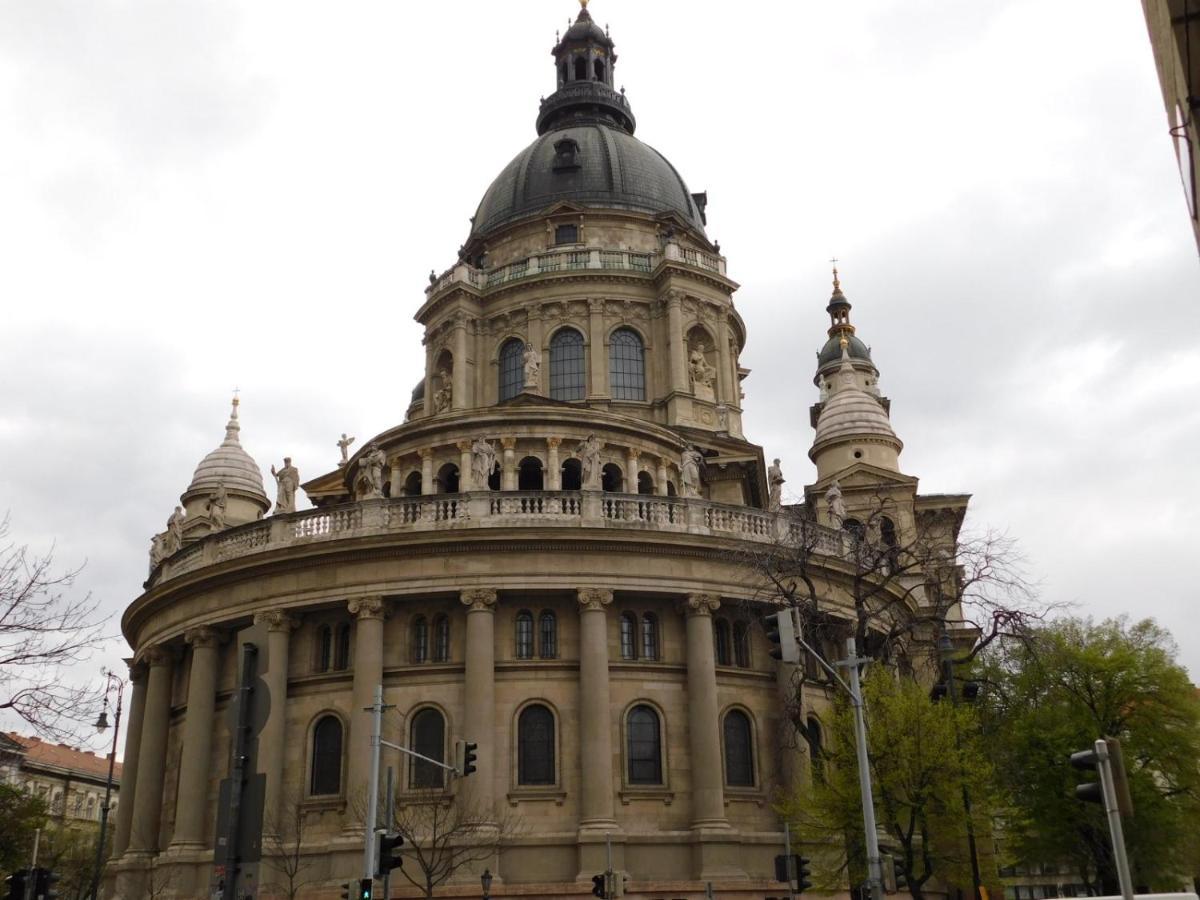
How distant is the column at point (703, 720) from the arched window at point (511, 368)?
78.8ft

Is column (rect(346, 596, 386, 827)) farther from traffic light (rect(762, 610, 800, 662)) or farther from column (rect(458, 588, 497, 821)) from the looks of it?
traffic light (rect(762, 610, 800, 662))

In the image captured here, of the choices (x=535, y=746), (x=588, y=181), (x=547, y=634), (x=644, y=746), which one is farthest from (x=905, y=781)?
(x=588, y=181)

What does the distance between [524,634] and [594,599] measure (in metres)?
2.66

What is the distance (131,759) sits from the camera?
42375mm

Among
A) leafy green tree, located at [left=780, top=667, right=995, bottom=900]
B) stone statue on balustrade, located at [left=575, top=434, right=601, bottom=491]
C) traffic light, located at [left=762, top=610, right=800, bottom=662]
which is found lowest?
leafy green tree, located at [left=780, top=667, right=995, bottom=900]

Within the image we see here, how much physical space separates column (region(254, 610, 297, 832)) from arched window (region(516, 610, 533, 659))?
709cm

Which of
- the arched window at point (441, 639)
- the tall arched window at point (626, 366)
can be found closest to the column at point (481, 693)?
the arched window at point (441, 639)

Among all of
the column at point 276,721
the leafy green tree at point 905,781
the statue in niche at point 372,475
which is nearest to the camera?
the leafy green tree at point 905,781

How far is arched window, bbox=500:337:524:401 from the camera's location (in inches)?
2291

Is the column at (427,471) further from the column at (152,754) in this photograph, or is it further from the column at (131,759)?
the column at (131,759)

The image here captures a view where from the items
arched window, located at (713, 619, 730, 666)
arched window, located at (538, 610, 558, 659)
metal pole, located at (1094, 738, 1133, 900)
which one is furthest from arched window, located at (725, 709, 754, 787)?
metal pole, located at (1094, 738, 1133, 900)

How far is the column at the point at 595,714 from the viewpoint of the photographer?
1313 inches

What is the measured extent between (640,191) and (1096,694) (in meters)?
35.5

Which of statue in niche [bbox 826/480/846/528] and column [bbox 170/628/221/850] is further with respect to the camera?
statue in niche [bbox 826/480/846/528]
